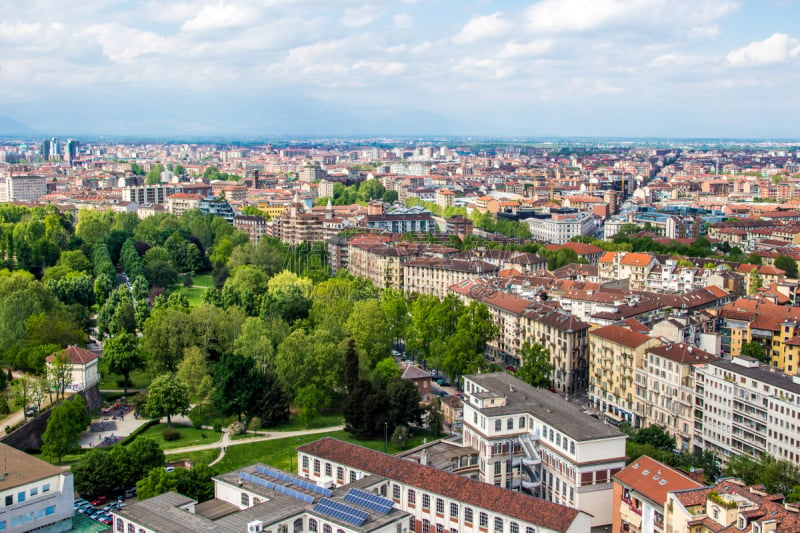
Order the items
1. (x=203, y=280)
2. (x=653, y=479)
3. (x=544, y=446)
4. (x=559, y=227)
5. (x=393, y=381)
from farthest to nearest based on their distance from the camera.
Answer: (x=559, y=227), (x=203, y=280), (x=393, y=381), (x=544, y=446), (x=653, y=479)

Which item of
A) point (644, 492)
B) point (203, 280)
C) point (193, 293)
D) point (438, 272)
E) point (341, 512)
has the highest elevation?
point (438, 272)

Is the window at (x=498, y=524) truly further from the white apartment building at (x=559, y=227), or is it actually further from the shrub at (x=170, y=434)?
the white apartment building at (x=559, y=227)

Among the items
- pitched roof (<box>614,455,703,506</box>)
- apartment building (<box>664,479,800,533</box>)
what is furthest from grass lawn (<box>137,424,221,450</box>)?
apartment building (<box>664,479,800,533</box>)

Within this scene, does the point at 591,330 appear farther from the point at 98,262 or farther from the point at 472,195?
the point at 472,195

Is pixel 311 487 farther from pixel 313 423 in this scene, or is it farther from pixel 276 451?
pixel 313 423

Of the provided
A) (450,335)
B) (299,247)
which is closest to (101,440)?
(450,335)

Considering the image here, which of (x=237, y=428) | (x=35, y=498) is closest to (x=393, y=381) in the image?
(x=237, y=428)

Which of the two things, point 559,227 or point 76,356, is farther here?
point 559,227
